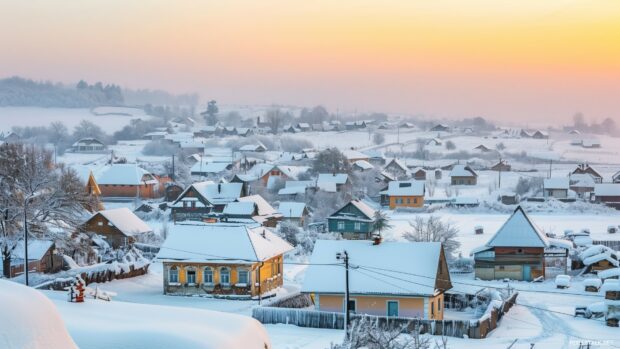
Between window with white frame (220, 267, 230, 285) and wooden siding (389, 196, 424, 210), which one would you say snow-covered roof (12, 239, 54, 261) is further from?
wooden siding (389, 196, 424, 210)

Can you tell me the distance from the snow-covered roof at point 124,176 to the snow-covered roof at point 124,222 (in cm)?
2769

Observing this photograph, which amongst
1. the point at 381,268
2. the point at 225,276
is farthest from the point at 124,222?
the point at 381,268

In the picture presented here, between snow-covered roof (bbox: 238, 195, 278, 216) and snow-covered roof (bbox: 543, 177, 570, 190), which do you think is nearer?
snow-covered roof (bbox: 238, 195, 278, 216)

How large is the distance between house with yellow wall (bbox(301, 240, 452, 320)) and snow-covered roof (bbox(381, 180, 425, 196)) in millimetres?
42890

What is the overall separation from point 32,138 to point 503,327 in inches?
5450

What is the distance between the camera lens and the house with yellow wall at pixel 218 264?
109 ft

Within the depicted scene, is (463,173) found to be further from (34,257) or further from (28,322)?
(28,322)

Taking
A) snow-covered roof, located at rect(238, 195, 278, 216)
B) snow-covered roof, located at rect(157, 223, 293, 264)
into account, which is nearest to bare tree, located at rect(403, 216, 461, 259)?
snow-covered roof, located at rect(238, 195, 278, 216)

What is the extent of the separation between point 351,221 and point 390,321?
2923cm

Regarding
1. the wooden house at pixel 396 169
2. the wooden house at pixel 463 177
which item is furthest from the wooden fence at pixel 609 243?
the wooden house at pixel 396 169

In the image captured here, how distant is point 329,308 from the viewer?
2917cm

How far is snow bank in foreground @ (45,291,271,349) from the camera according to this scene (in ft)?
28.6

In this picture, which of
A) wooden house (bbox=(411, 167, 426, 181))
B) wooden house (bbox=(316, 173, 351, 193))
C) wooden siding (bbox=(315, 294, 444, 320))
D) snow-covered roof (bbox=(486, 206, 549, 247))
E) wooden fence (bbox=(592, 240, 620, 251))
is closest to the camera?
wooden siding (bbox=(315, 294, 444, 320))

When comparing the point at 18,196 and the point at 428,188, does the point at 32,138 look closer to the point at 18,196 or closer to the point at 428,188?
the point at 428,188
